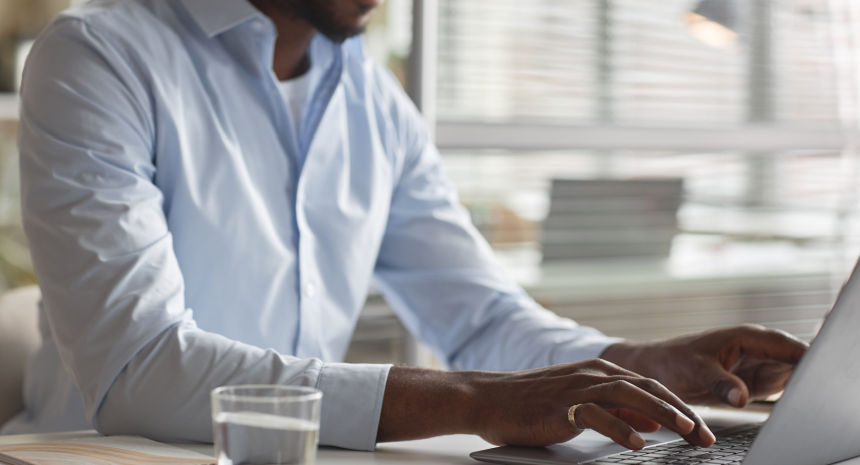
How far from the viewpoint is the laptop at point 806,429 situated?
1.84ft

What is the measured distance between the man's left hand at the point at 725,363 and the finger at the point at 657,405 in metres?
0.24

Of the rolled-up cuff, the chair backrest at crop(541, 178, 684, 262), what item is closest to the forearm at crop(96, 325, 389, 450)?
the rolled-up cuff

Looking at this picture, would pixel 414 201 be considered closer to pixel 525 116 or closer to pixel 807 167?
pixel 525 116

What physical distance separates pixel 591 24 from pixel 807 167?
3.17 ft

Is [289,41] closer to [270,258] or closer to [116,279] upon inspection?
[270,258]

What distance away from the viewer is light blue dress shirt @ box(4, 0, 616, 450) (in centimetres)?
82

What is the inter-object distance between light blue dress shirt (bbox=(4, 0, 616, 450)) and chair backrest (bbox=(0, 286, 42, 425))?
0.06m

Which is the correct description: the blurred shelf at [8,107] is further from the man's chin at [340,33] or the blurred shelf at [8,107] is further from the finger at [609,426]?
the finger at [609,426]

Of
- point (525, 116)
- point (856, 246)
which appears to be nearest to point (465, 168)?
point (525, 116)

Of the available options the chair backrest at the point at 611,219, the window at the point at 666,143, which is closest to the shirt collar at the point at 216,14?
the window at the point at 666,143

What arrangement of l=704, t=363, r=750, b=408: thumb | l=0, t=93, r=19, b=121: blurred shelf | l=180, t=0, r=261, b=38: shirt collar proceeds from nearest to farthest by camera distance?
l=704, t=363, r=750, b=408: thumb → l=180, t=0, r=261, b=38: shirt collar → l=0, t=93, r=19, b=121: blurred shelf

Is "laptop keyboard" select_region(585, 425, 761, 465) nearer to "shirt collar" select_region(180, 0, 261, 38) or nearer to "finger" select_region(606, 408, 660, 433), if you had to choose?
"finger" select_region(606, 408, 660, 433)

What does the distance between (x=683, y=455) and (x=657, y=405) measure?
60 mm

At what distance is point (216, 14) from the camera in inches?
45.4
